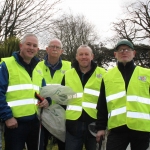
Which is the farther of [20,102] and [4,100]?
[20,102]

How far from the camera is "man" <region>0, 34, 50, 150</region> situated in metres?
4.21

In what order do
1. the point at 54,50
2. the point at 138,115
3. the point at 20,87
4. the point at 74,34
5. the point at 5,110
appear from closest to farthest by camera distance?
the point at 138,115 → the point at 5,110 → the point at 20,87 → the point at 54,50 → the point at 74,34

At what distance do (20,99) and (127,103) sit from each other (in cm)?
155

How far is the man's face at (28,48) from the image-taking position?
4531 millimetres

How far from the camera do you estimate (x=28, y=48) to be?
4.54 metres

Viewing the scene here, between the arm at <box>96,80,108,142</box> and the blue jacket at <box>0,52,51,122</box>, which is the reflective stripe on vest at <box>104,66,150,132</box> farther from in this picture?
the blue jacket at <box>0,52,51,122</box>

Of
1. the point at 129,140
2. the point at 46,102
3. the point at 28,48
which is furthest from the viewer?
the point at 46,102

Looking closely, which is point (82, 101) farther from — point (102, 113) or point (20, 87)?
point (20, 87)

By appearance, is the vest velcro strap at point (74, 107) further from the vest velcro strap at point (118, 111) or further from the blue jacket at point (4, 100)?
Answer: the vest velcro strap at point (118, 111)

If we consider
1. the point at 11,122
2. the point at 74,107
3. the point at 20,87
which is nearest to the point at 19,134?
the point at 11,122

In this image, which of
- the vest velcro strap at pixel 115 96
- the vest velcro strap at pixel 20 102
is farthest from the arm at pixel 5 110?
the vest velcro strap at pixel 115 96

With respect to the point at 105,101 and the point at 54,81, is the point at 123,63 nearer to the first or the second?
the point at 105,101

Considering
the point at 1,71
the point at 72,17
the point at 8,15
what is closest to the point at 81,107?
the point at 1,71

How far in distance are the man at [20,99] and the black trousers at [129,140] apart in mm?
1227
